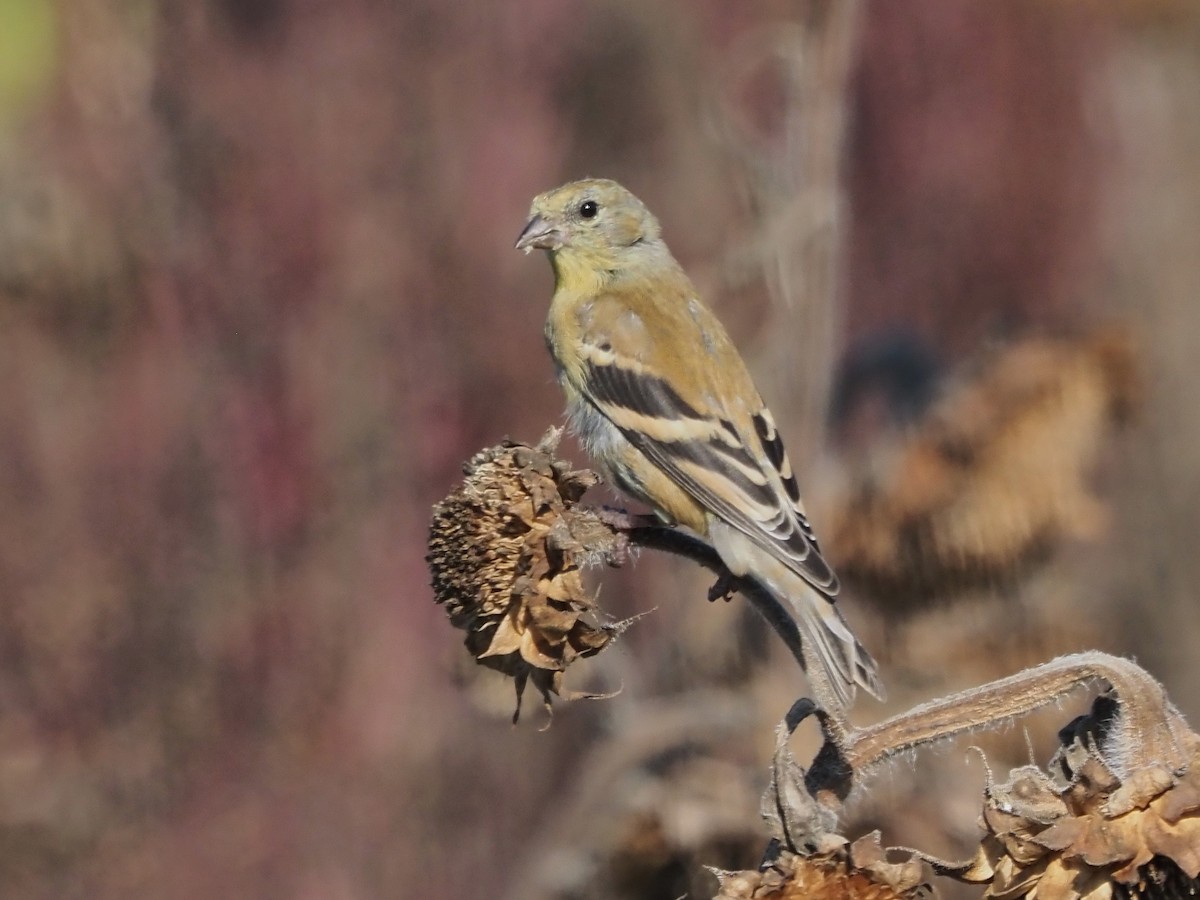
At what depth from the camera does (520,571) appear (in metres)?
1.88

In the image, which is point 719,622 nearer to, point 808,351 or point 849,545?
point 849,545

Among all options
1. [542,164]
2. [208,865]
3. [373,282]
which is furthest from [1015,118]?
[208,865]

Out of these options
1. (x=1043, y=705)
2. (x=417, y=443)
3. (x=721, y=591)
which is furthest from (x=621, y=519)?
(x=417, y=443)

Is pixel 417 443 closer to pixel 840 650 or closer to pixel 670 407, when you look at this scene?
pixel 670 407

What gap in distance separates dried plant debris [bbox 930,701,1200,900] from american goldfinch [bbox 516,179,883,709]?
736 mm

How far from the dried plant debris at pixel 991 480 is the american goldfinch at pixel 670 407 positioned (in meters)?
0.12

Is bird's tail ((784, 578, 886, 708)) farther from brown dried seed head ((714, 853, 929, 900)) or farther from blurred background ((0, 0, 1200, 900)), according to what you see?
brown dried seed head ((714, 853, 929, 900))

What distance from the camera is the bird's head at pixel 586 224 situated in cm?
310

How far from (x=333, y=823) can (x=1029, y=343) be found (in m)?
2.24

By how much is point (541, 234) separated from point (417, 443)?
124cm

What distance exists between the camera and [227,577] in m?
4.00

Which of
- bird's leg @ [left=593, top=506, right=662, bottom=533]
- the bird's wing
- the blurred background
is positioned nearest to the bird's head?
the blurred background

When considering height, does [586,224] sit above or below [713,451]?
above

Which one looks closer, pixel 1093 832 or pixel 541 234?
pixel 1093 832
